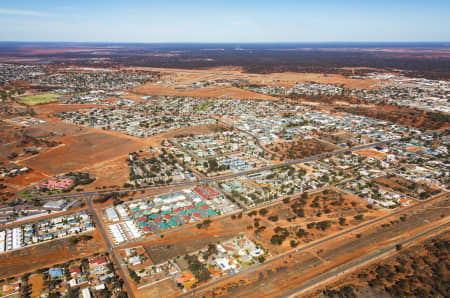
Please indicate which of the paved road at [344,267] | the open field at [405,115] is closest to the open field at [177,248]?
→ the paved road at [344,267]

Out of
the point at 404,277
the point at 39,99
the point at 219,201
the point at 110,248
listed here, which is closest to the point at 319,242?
the point at 404,277

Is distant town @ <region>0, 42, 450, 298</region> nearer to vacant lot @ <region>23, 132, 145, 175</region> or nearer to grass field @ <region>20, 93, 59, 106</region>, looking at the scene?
vacant lot @ <region>23, 132, 145, 175</region>

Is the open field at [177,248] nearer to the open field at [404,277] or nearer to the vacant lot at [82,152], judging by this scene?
the open field at [404,277]

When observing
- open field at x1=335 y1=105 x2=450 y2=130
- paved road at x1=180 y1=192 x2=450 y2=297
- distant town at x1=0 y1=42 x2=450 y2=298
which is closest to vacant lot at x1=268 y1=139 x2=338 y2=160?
distant town at x1=0 y1=42 x2=450 y2=298

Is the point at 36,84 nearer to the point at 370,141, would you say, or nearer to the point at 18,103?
the point at 18,103

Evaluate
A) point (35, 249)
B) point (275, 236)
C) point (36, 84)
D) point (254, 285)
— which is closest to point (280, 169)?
point (275, 236)

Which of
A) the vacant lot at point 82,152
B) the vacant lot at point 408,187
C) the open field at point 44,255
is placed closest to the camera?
the open field at point 44,255

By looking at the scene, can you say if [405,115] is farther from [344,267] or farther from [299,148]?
[344,267]
